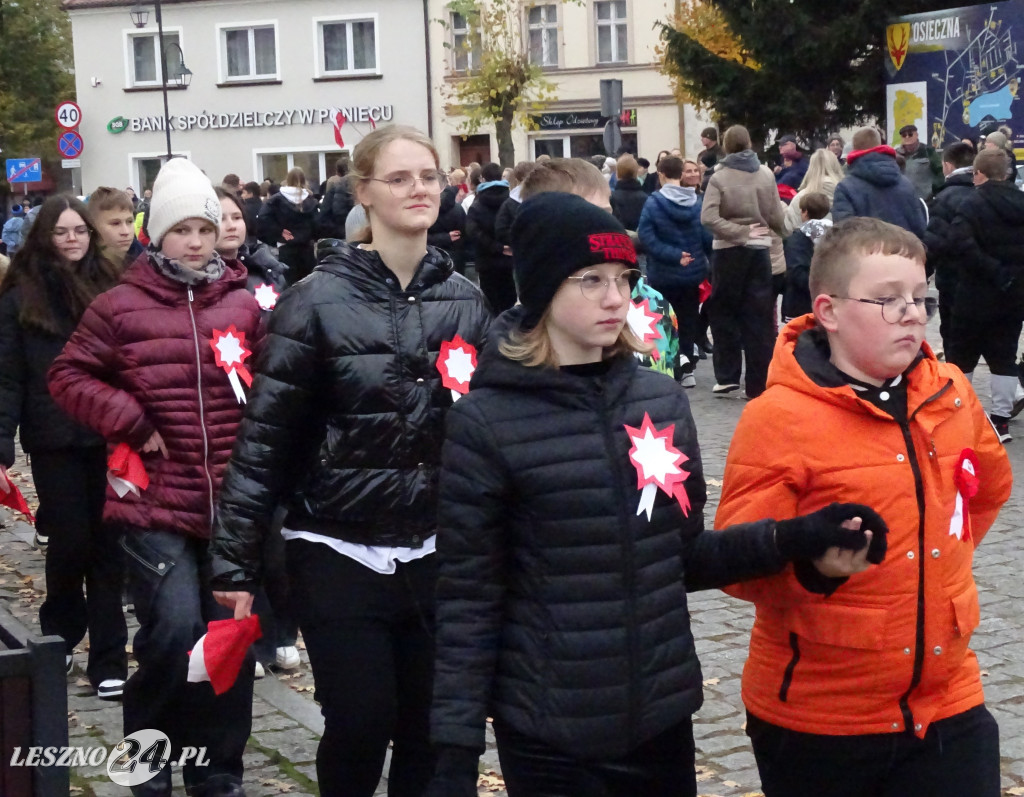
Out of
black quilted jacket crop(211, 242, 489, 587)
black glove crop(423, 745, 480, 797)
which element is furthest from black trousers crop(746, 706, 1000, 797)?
black quilted jacket crop(211, 242, 489, 587)

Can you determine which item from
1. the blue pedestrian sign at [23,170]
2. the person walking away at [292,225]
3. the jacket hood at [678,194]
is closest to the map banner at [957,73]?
the person walking away at [292,225]

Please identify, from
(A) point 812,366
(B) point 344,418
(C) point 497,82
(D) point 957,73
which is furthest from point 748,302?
(C) point 497,82

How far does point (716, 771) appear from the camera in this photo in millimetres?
4961

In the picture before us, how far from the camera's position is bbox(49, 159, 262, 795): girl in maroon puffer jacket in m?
4.79

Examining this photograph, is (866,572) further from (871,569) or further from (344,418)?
(344,418)

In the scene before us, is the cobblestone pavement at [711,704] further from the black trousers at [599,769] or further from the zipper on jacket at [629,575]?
the black trousers at [599,769]

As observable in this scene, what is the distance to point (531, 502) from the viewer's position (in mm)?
3139

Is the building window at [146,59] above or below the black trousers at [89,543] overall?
above

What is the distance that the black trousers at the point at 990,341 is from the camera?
34.8ft

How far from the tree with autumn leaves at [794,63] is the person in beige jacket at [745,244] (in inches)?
702

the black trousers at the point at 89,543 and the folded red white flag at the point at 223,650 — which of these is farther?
the black trousers at the point at 89,543

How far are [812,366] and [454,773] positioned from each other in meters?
1.13

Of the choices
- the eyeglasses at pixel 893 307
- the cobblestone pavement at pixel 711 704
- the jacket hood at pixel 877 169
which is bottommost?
the cobblestone pavement at pixel 711 704

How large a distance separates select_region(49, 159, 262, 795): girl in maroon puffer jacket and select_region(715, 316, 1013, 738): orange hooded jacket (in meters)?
2.08
